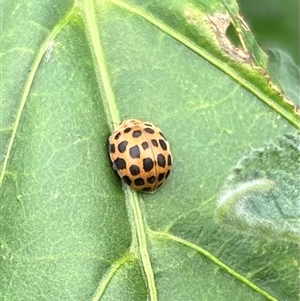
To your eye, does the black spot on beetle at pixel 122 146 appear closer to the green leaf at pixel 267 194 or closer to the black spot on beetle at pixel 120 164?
the black spot on beetle at pixel 120 164

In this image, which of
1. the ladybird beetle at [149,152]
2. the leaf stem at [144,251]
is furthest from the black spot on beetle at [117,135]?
the leaf stem at [144,251]

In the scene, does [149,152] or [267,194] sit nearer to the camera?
[267,194]

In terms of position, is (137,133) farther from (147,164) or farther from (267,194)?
(267,194)

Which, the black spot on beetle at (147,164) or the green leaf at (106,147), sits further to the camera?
the black spot on beetle at (147,164)

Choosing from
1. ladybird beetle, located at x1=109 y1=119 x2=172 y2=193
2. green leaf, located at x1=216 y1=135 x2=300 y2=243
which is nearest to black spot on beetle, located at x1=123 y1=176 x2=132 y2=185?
ladybird beetle, located at x1=109 y1=119 x2=172 y2=193

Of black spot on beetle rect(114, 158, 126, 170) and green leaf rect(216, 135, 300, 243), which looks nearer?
green leaf rect(216, 135, 300, 243)

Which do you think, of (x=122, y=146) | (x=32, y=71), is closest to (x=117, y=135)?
(x=122, y=146)

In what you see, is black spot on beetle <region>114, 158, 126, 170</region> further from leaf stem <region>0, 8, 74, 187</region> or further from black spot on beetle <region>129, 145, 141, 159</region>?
leaf stem <region>0, 8, 74, 187</region>
